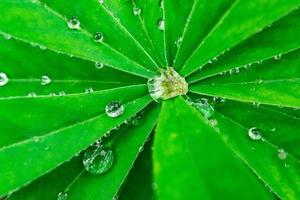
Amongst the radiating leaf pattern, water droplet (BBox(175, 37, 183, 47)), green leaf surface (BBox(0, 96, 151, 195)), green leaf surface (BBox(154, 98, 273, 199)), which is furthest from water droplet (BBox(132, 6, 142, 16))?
green leaf surface (BBox(154, 98, 273, 199))

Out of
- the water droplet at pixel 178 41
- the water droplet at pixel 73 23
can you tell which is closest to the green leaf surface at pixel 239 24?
the water droplet at pixel 178 41

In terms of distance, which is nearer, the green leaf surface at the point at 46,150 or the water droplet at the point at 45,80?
the green leaf surface at the point at 46,150

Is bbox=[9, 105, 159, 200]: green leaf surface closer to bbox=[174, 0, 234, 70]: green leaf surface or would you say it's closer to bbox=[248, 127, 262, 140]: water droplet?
bbox=[174, 0, 234, 70]: green leaf surface

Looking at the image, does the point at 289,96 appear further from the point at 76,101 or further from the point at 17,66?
the point at 17,66

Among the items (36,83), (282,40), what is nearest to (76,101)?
(36,83)

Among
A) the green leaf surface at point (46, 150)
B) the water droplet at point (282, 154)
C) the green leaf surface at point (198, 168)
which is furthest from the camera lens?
the water droplet at point (282, 154)

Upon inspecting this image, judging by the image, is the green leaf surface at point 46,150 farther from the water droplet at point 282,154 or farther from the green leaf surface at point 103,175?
the water droplet at point 282,154

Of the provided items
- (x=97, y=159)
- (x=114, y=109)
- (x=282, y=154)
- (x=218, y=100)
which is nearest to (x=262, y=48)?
(x=218, y=100)
